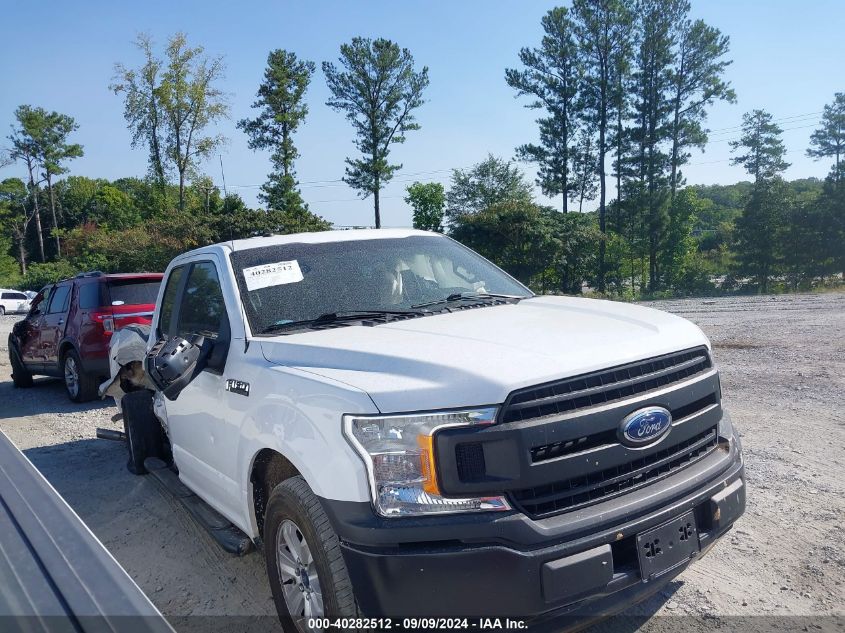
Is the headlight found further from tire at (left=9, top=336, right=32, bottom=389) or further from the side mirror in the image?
tire at (left=9, top=336, right=32, bottom=389)

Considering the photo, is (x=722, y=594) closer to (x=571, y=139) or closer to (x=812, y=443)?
(x=812, y=443)

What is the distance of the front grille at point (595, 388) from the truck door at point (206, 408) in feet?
5.15

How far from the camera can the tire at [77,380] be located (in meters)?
9.15

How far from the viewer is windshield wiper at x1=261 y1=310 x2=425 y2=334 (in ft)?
11.1

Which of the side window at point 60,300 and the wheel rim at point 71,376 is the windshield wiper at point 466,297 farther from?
the side window at point 60,300

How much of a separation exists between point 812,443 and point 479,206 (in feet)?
200

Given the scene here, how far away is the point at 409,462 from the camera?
7.57 ft

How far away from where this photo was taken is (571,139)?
46812 millimetres

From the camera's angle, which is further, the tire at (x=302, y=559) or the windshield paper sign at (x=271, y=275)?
the windshield paper sign at (x=271, y=275)

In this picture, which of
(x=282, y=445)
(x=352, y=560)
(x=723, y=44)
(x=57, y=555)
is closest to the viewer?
(x=57, y=555)

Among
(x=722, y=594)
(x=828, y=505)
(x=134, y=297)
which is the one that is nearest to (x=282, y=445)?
(x=722, y=594)

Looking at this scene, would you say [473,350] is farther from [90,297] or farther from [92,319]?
[90,297]

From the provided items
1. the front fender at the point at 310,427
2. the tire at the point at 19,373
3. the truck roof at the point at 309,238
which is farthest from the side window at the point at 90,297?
the front fender at the point at 310,427

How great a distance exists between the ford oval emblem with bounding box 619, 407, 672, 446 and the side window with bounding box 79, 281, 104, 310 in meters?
8.49
